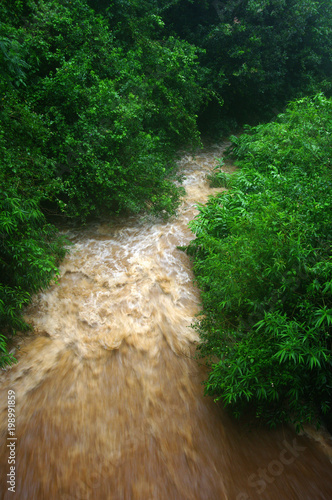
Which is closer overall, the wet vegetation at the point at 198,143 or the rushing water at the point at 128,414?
the rushing water at the point at 128,414

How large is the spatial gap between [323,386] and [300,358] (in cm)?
57

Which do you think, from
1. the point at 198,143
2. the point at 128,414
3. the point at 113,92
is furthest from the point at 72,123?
the point at 128,414

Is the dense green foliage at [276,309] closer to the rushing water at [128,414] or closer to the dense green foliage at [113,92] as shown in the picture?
the rushing water at [128,414]

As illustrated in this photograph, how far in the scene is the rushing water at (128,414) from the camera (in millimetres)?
3549

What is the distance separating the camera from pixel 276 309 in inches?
155

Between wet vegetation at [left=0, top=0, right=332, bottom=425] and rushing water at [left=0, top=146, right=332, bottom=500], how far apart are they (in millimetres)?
421

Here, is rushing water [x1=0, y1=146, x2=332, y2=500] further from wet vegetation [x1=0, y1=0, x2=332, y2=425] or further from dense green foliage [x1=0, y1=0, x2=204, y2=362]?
dense green foliage [x1=0, y1=0, x2=204, y2=362]

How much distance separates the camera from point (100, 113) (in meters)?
6.79

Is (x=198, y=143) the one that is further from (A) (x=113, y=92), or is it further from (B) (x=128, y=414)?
(B) (x=128, y=414)

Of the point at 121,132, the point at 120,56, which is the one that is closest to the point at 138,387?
the point at 121,132

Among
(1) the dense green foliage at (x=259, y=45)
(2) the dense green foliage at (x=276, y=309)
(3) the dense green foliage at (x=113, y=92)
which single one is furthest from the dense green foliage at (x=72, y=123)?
(2) the dense green foliage at (x=276, y=309)

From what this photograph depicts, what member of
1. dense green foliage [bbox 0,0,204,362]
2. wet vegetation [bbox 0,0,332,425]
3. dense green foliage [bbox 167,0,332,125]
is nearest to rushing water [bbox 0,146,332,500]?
wet vegetation [bbox 0,0,332,425]

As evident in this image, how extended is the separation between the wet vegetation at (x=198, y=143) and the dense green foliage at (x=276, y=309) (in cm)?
2

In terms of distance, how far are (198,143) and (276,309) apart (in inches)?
291
